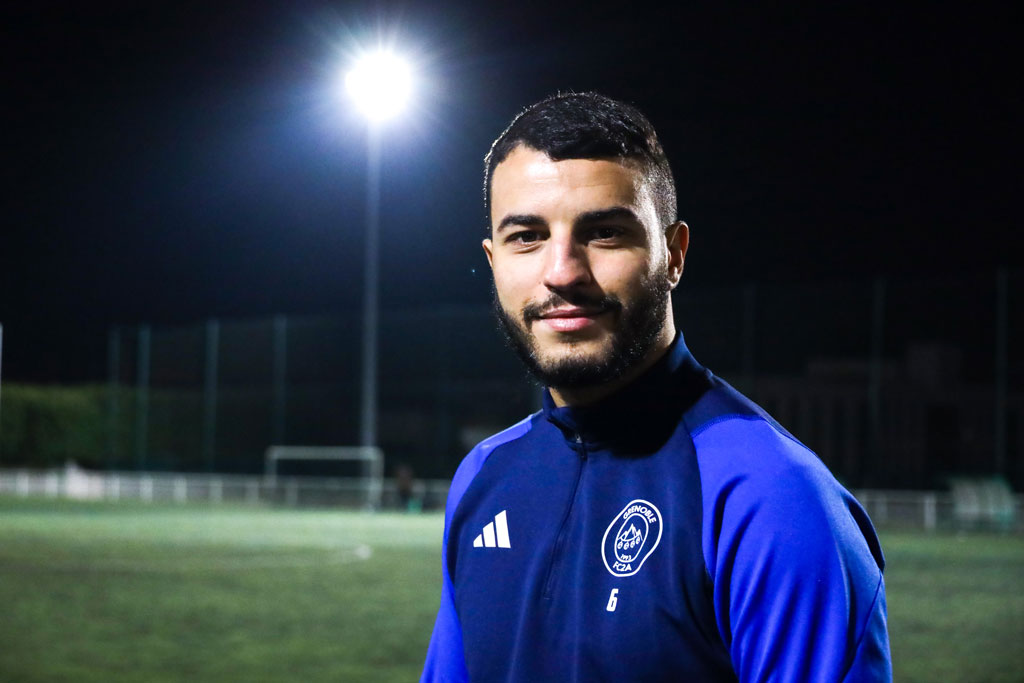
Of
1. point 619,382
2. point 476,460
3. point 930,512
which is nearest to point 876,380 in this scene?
point 930,512

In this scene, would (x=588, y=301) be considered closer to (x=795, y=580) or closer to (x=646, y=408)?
(x=646, y=408)

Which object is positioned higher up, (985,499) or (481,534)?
(481,534)

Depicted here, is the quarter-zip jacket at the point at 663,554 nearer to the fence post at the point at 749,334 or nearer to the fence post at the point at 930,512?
the fence post at the point at 930,512

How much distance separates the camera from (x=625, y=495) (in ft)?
6.46

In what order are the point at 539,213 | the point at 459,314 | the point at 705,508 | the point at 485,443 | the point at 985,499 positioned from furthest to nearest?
the point at 459,314
the point at 985,499
the point at 485,443
the point at 539,213
the point at 705,508

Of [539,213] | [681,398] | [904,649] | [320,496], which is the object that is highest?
[539,213]

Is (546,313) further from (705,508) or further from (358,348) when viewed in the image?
(358,348)

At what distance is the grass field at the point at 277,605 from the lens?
794cm

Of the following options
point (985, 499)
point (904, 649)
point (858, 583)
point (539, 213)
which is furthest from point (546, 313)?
point (985, 499)

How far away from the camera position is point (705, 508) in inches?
71.0

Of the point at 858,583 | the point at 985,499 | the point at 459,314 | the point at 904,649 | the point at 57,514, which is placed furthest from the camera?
the point at 459,314

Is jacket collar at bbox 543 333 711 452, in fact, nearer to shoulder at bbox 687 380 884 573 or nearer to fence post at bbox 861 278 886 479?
shoulder at bbox 687 380 884 573

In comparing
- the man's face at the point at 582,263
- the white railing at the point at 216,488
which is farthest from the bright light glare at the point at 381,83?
the man's face at the point at 582,263

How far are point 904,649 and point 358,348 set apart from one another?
2368cm
